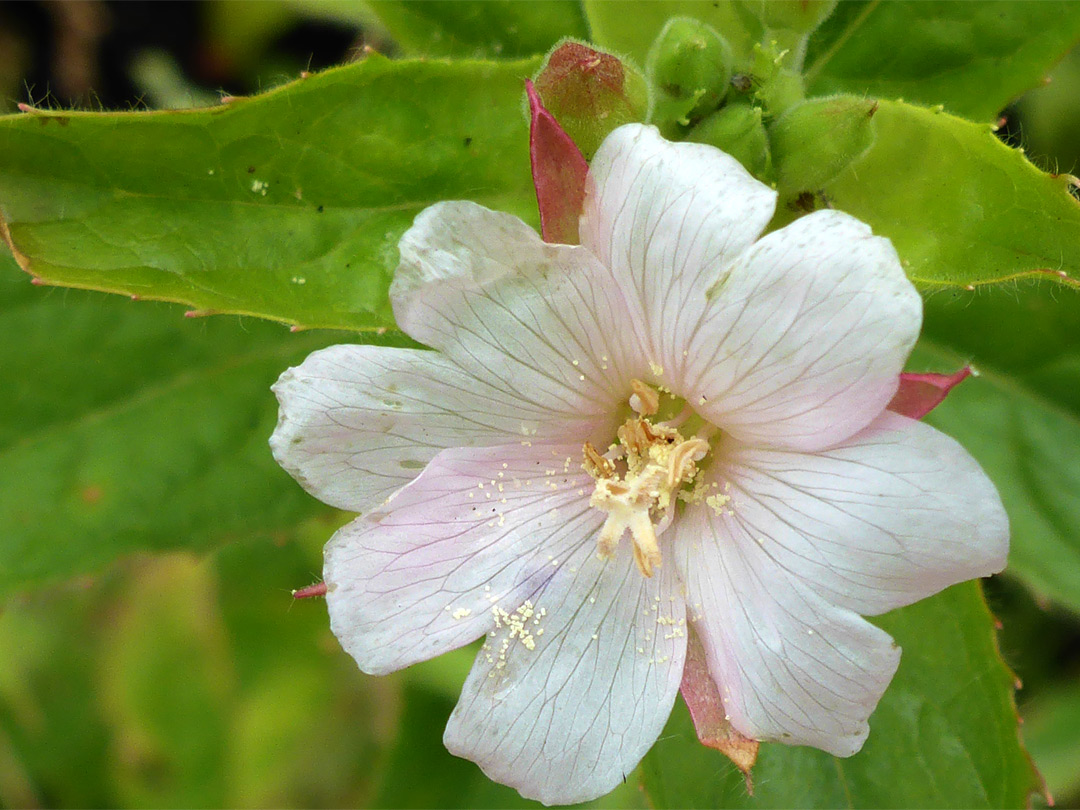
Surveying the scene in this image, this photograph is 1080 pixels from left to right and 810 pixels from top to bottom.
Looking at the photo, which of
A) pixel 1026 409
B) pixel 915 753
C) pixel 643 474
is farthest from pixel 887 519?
pixel 1026 409

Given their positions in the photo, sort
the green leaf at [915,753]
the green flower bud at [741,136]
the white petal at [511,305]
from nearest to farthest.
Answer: the white petal at [511,305] → the green flower bud at [741,136] → the green leaf at [915,753]

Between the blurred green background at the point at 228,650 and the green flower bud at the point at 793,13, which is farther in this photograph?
the blurred green background at the point at 228,650

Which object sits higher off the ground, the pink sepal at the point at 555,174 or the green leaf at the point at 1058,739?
the pink sepal at the point at 555,174

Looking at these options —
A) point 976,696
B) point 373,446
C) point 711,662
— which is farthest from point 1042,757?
point 373,446

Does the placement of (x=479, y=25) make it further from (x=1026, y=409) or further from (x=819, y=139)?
(x=1026, y=409)

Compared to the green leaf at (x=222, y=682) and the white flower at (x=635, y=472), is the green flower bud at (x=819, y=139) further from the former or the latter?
the green leaf at (x=222, y=682)

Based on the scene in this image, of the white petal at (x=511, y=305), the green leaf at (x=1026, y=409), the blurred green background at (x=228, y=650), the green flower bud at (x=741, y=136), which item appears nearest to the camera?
the white petal at (x=511, y=305)

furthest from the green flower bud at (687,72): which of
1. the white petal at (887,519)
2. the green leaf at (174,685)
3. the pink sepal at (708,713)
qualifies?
the green leaf at (174,685)
